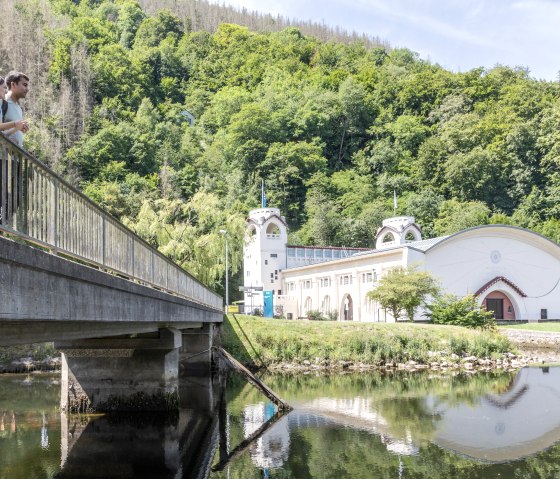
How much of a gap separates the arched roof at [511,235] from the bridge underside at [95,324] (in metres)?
31.0

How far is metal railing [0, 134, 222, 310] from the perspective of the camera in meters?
7.11

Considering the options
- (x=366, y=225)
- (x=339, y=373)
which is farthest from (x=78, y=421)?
(x=366, y=225)

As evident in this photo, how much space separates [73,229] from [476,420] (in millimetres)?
16257

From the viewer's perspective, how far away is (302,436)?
1877cm

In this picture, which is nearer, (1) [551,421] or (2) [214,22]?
(1) [551,421]

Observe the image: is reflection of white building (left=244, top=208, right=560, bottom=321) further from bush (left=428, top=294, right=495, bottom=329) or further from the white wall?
bush (left=428, top=294, right=495, bottom=329)

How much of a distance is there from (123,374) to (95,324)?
9.34m

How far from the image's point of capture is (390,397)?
86.3ft

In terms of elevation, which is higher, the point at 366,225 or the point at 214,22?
the point at 214,22

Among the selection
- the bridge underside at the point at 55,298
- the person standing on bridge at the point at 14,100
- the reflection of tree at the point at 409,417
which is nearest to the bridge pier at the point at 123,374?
the bridge underside at the point at 55,298

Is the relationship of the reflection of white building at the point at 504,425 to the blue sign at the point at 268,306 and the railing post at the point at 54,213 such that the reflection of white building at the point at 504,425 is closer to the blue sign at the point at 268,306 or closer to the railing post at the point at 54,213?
the railing post at the point at 54,213

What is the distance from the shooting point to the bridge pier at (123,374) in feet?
64.4

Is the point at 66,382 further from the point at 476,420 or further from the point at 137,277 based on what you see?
the point at 476,420

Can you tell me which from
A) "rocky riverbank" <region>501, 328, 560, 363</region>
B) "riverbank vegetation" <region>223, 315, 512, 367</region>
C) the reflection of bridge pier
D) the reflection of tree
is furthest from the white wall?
the reflection of bridge pier
